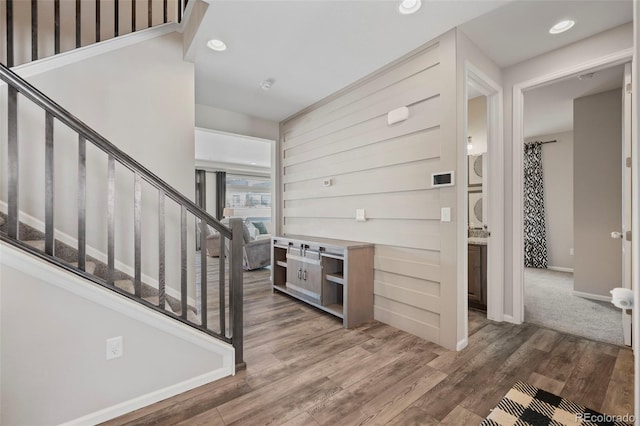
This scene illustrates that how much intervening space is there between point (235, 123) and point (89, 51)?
187 centimetres

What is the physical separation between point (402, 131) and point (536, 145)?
4532mm

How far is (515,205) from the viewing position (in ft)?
8.89

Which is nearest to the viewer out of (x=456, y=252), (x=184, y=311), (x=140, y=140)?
(x=184, y=311)

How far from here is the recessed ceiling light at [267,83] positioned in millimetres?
3123

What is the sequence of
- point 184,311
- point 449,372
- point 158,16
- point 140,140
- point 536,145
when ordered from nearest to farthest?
point 184,311 < point 449,372 < point 140,140 < point 158,16 < point 536,145

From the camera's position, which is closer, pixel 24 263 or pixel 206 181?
pixel 24 263

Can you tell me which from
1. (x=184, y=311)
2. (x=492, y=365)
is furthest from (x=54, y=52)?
(x=492, y=365)

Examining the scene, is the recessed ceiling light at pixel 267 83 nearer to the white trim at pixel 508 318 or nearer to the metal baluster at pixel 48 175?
the metal baluster at pixel 48 175

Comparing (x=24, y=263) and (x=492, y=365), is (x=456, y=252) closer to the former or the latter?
(x=492, y=365)

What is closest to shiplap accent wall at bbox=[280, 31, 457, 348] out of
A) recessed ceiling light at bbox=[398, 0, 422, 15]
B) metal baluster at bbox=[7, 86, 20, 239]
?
recessed ceiling light at bbox=[398, 0, 422, 15]

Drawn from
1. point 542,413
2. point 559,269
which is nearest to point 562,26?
point 542,413

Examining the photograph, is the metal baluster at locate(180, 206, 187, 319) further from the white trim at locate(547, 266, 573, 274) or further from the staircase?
the white trim at locate(547, 266, 573, 274)
